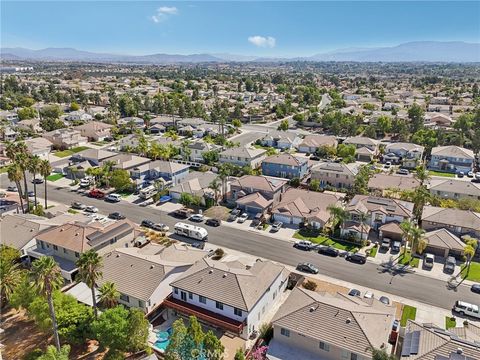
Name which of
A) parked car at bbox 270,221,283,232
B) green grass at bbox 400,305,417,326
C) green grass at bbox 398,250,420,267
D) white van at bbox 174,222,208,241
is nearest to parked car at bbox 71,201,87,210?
white van at bbox 174,222,208,241

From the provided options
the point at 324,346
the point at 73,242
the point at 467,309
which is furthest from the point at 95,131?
the point at 467,309

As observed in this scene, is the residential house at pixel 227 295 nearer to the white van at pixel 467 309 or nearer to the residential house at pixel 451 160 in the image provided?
the white van at pixel 467 309

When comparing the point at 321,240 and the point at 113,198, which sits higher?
the point at 113,198

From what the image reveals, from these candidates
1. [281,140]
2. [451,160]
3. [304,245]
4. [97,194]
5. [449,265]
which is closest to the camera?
[449,265]

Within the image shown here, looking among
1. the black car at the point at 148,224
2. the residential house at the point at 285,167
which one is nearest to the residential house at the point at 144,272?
the black car at the point at 148,224

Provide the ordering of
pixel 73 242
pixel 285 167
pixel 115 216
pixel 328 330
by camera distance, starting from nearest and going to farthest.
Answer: pixel 328 330
pixel 73 242
pixel 115 216
pixel 285 167

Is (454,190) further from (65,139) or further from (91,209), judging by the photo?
(65,139)
